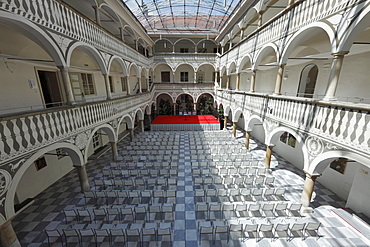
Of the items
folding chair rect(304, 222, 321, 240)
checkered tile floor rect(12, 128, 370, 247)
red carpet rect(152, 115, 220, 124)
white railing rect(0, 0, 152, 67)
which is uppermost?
white railing rect(0, 0, 152, 67)

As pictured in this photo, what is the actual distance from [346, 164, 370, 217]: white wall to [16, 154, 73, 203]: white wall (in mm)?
16518

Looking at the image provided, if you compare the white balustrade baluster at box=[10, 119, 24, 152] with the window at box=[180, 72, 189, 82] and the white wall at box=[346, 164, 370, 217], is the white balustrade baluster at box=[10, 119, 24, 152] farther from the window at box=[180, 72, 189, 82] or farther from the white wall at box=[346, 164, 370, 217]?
the window at box=[180, 72, 189, 82]

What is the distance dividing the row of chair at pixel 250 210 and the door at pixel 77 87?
11300 millimetres

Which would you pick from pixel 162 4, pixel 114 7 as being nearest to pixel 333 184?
pixel 114 7

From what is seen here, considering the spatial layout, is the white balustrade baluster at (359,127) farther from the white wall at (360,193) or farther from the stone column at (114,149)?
the stone column at (114,149)

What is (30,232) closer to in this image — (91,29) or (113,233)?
(113,233)

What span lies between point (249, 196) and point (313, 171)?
314 centimetres

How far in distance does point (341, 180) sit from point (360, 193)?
4.15ft

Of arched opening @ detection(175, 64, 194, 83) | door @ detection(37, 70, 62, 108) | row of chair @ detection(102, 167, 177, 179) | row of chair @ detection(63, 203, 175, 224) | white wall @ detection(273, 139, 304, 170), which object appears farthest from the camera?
arched opening @ detection(175, 64, 194, 83)

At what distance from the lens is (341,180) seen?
8.64 meters

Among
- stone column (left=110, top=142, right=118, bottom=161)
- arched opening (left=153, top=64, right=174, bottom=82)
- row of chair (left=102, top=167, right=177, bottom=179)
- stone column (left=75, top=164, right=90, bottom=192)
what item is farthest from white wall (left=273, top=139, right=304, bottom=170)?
arched opening (left=153, top=64, right=174, bottom=82)

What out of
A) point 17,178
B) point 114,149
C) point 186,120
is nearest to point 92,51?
point 114,149

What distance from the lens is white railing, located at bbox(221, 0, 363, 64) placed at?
19.1ft

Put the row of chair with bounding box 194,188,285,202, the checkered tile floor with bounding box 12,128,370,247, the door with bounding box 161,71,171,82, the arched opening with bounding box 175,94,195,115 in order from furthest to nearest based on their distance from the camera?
the door with bounding box 161,71,171,82 < the arched opening with bounding box 175,94,195,115 < the row of chair with bounding box 194,188,285,202 < the checkered tile floor with bounding box 12,128,370,247
